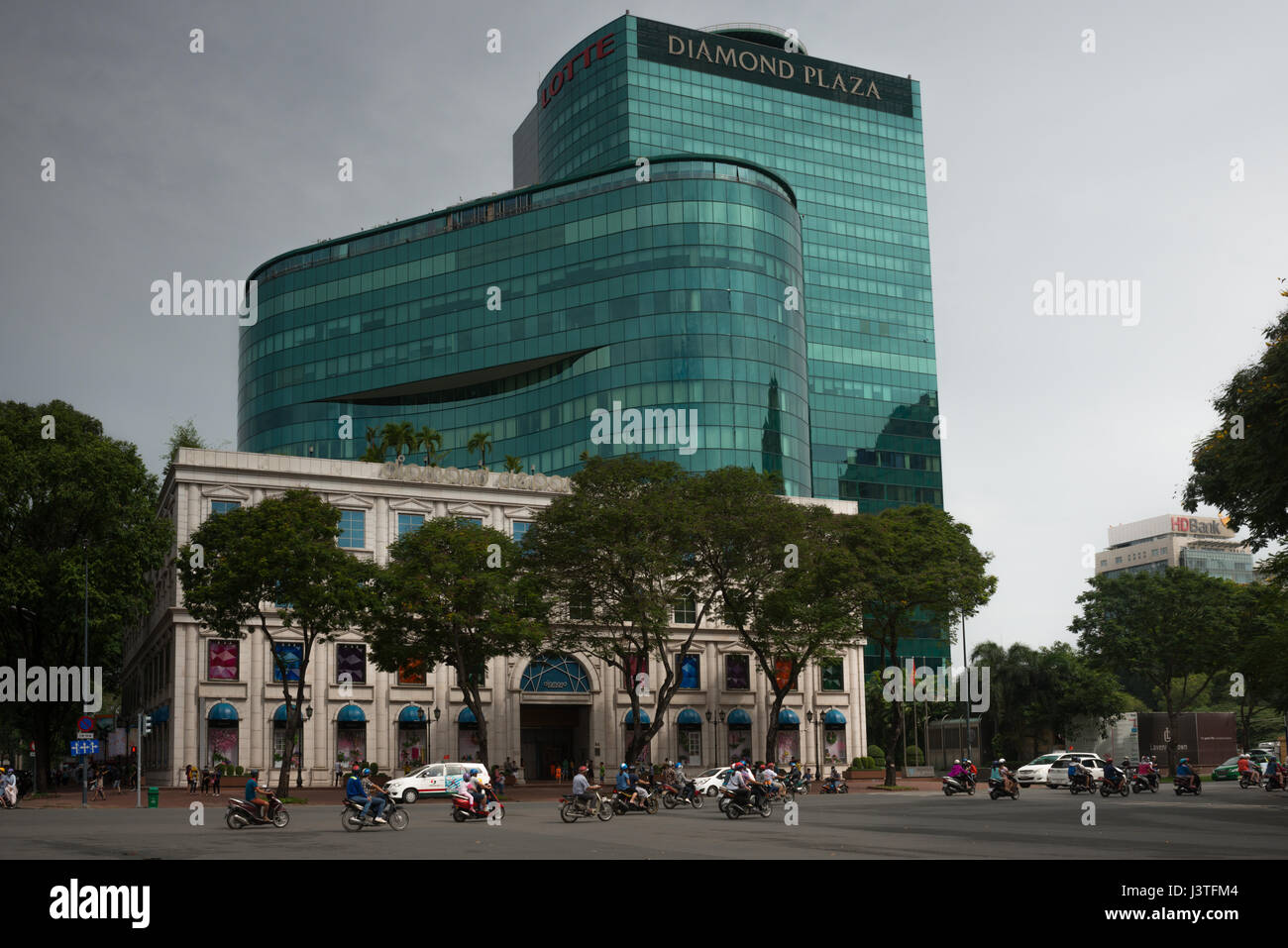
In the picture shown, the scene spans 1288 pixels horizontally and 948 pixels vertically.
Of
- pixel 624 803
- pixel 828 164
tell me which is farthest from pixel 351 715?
pixel 828 164

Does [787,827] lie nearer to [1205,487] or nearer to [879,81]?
[1205,487]

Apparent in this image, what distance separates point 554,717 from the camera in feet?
253

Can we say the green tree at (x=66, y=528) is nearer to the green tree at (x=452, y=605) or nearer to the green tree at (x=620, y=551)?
the green tree at (x=452, y=605)

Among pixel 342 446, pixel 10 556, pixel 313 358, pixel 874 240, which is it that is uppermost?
pixel 874 240

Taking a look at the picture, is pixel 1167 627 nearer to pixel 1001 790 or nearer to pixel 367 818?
pixel 1001 790

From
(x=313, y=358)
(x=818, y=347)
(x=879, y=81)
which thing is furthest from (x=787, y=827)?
(x=879, y=81)

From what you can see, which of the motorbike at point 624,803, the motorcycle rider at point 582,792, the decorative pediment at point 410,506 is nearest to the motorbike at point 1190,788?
the motorbike at point 624,803

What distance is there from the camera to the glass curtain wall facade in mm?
138000

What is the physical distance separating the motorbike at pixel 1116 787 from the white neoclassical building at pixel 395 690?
18.9 m

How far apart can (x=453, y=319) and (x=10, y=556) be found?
6223 centimetres

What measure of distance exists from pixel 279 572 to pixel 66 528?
56.1 feet

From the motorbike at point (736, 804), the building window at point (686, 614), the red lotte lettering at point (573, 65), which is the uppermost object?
the red lotte lettering at point (573, 65)

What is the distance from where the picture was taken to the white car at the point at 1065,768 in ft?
209
